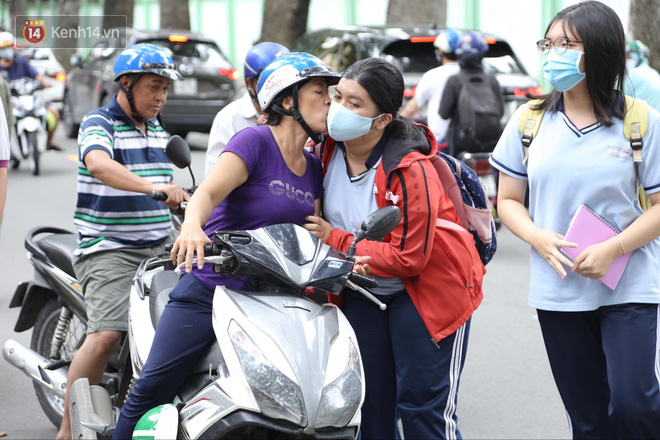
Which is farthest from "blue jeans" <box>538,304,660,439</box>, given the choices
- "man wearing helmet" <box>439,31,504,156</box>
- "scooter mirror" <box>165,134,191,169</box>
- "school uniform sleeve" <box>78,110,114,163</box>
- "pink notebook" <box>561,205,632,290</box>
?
"man wearing helmet" <box>439,31,504,156</box>

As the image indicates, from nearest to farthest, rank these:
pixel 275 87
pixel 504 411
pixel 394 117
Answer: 1. pixel 275 87
2. pixel 394 117
3. pixel 504 411

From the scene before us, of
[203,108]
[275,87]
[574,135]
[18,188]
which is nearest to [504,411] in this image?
[574,135]

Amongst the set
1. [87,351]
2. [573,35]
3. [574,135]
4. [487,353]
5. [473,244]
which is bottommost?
[487,353]

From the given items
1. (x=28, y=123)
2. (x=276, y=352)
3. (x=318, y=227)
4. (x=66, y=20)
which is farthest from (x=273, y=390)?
A: (x=66, y=20)

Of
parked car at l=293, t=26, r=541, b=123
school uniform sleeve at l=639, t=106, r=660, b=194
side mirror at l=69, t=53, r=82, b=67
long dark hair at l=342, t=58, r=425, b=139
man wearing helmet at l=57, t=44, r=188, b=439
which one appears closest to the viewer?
school uniform sleeve at l=639, t=106, r=660, b=194

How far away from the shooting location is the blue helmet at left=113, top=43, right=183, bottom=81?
4.36 meters

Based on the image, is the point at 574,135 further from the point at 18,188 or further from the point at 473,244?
the point at 18,188

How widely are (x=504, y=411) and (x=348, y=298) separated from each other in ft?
6.25

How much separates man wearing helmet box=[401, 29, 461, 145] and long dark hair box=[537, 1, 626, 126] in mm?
5371

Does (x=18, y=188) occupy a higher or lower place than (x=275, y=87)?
lower

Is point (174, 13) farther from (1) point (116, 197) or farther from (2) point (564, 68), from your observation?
(2) point (564, 68)

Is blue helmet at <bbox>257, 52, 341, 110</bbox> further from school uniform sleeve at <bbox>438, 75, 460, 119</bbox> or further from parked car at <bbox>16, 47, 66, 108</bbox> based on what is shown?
parked car at <bbox>16, 47, 66, 108</bbox>

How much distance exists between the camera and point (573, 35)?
3385 mm

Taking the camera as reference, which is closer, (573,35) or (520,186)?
(573,35)
